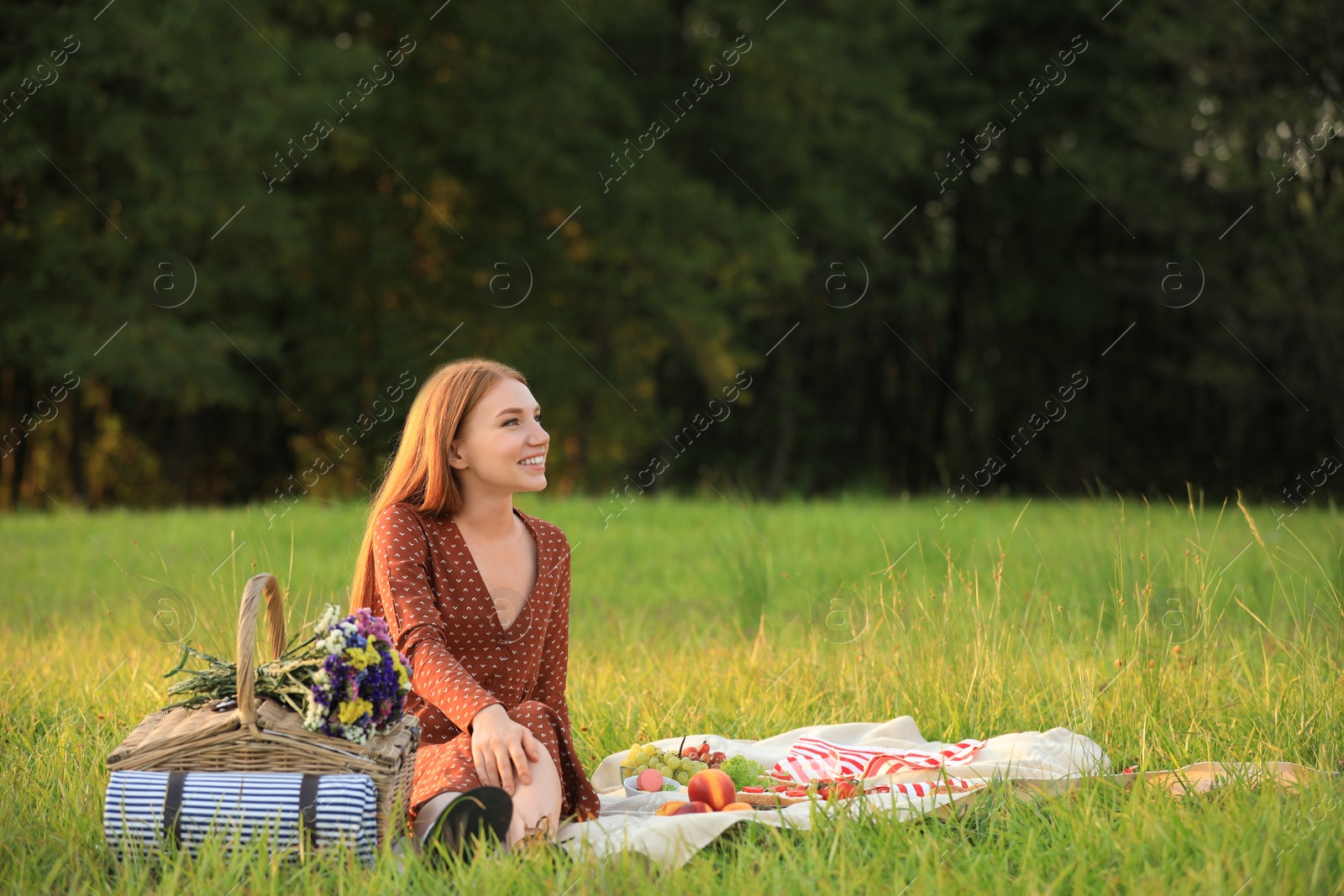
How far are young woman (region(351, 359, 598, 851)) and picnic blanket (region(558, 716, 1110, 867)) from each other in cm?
24

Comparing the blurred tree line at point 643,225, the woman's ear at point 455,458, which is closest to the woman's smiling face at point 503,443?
the woman's ear at point 455,458

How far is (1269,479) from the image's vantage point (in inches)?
686

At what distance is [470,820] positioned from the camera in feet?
9.64

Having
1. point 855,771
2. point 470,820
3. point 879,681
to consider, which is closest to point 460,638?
point 470,820

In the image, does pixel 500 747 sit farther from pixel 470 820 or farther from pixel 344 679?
pixel 344 679

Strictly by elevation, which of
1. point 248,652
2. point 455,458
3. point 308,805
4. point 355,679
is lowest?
point 308,805

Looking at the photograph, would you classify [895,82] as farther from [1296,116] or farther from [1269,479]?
[1269,479]

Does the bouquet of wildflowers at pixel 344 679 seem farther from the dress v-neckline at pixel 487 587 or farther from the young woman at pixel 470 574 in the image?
the dress v-neckline at pixel 487 587

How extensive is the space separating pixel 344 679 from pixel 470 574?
0.62m

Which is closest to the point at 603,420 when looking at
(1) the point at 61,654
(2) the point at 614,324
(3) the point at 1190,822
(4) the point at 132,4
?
(2) the point at 614,324

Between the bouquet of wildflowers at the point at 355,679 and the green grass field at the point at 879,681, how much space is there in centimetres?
32

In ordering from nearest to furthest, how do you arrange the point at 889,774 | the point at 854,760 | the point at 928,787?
the point at 928,787 < the point at 889,774 < the point at 854,760

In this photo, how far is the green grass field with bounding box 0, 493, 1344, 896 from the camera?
2850 mm

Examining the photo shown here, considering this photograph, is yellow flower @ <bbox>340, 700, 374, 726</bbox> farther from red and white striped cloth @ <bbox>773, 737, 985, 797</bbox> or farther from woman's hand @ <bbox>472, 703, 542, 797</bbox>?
red and white striped cloth @ <bbox>773, 737, 985, 797</bbox>
